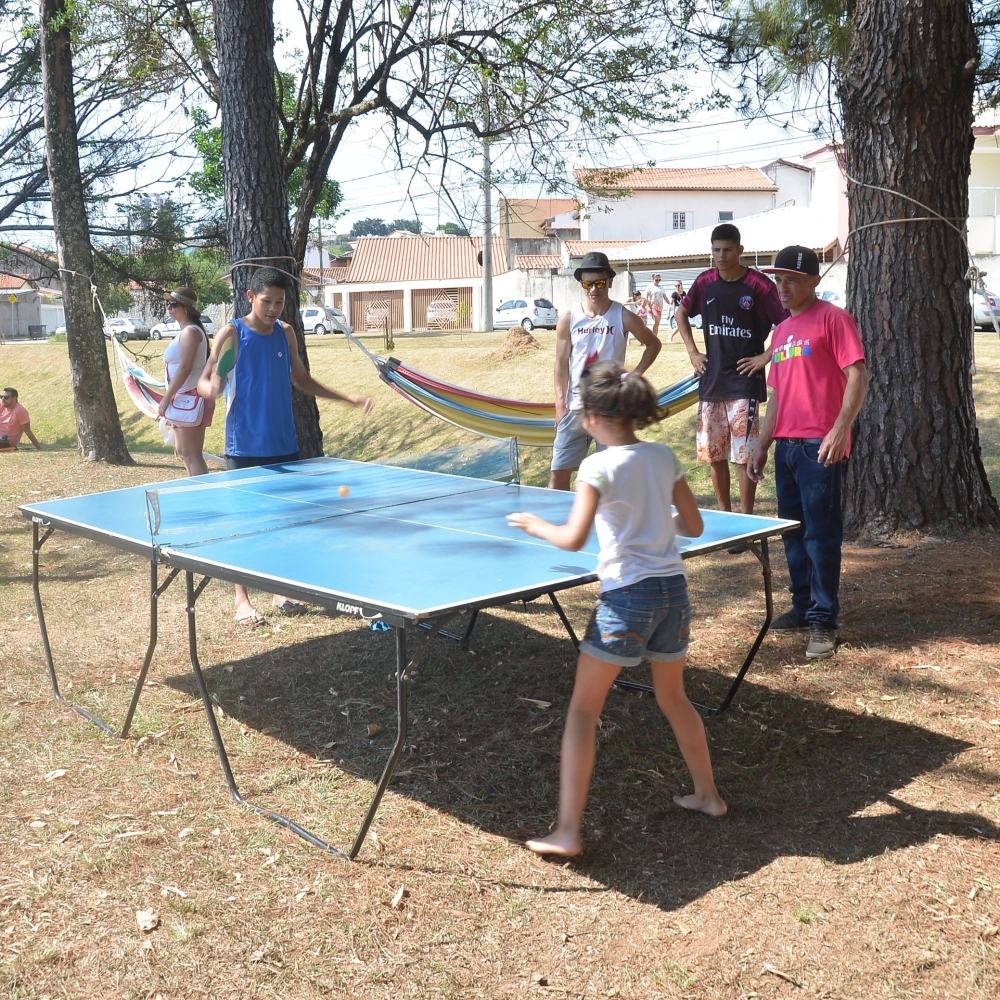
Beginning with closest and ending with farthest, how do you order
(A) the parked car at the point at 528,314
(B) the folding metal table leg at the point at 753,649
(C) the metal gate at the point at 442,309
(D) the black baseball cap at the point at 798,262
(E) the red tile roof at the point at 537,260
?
(B) the folding metal table leg at the point at 753,649 → (D) the black baseball cap at the point at 798,262 → (A) the parked car at the point at 528,314 → (C) the metal gate at the point at 442,309 → (E) the red tile roof at the point at 537,260

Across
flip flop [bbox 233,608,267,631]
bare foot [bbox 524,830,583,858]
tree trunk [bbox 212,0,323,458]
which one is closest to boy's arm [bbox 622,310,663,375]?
flip flop [bbox 233,608,267,631]

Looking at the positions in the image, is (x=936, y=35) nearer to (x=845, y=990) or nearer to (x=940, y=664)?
(x=940, y=664)

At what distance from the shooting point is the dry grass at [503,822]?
8.86ft

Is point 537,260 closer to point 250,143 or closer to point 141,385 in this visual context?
point 141,385

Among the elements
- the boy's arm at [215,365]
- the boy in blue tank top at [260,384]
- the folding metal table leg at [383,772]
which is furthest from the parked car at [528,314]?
the folding metal table leg at [383,772]

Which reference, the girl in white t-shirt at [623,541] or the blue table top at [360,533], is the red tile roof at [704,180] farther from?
the girl in white t-shirt at [623,541]

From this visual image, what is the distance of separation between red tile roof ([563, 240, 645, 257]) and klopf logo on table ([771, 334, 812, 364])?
41275mm

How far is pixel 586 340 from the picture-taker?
20.0ft

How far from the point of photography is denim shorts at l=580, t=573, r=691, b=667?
9.75 feet

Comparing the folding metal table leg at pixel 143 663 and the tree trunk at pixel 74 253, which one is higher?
the tree trunk at pixel 74 253

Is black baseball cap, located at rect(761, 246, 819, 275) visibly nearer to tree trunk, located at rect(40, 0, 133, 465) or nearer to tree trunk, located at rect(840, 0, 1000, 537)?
tree trunk, located at rect(840, 0, 1000, 537)

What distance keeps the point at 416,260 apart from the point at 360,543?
51454mm

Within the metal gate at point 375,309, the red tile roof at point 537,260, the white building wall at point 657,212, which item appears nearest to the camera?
the metal gate at point 375,309

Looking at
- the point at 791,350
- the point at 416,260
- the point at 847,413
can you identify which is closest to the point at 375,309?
the point at 416,260
